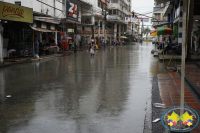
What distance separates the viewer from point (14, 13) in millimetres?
18312

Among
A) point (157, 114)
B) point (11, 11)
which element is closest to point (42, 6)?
point (11, 11)

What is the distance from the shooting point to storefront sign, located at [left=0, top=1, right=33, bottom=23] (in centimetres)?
1684

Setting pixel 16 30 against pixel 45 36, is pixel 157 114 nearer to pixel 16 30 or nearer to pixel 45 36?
pixel 16 30

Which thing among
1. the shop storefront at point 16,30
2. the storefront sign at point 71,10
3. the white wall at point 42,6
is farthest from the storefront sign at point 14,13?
the storefront sign at point 71,10

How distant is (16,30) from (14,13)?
4250 millimetres

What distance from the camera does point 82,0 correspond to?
40.8 m

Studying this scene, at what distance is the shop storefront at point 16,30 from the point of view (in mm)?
17659

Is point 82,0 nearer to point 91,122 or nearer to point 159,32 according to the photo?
A: point 159,32

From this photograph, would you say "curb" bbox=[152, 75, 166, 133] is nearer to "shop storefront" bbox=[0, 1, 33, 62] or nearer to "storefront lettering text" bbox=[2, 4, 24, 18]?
"shop storefront" bbox=[0, 1, 33, 62]

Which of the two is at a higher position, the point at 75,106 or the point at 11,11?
the point at 11,11

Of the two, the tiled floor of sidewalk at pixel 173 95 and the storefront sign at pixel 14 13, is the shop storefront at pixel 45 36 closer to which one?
the storefront sign at pixel 14 13

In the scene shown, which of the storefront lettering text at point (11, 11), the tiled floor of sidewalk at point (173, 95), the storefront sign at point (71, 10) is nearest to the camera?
the tiled floor of sidewalk at point (173, 95)

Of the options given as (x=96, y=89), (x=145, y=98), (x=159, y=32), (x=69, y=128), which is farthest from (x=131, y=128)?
(x=159, y=32)

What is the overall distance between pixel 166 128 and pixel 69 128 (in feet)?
5.88
